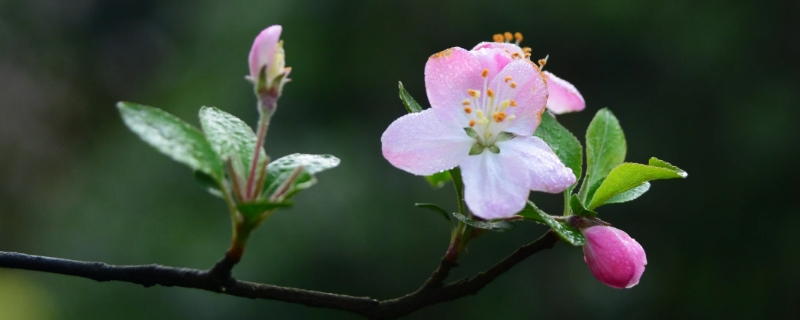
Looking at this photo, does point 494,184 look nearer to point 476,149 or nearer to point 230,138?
point 476,149

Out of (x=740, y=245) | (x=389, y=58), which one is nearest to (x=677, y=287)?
(x=740, y=245)

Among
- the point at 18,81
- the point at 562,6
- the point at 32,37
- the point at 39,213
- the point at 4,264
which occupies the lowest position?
the point at 39,213

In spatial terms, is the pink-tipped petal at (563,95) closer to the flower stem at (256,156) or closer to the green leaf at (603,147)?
the green leaf at (603,147)

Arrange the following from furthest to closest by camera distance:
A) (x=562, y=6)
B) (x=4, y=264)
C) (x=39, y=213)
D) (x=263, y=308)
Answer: (x=39, y=213) → (x=562, y=6) → (x=263, y=308) → (x=4, y=264)

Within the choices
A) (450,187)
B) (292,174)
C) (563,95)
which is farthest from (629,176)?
(450,187)

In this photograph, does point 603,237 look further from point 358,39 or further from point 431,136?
point 358,39

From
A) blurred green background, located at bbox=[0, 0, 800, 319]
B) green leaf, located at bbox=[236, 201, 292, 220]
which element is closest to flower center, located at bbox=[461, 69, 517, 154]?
green leaf, located at bbox=[236, 201, 292, 220]
